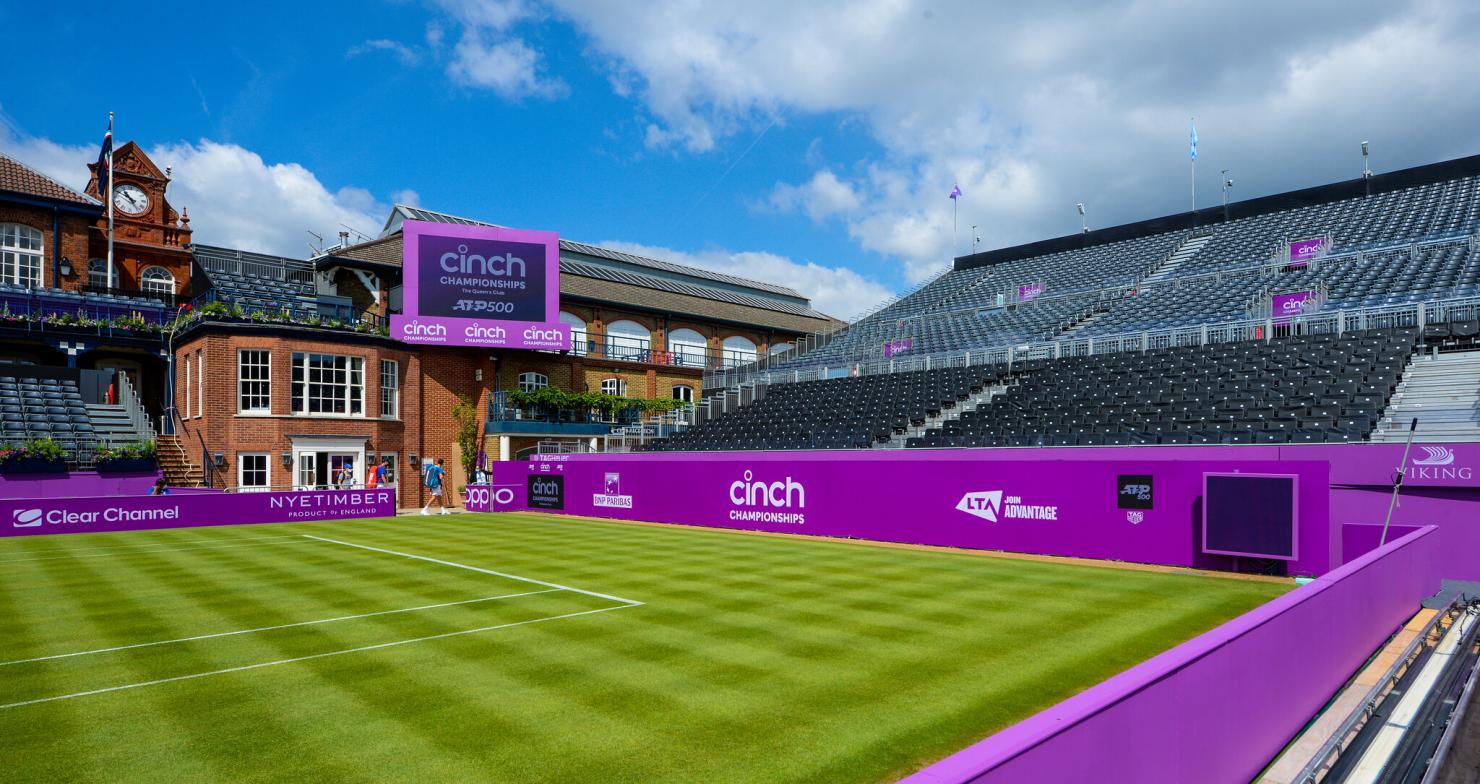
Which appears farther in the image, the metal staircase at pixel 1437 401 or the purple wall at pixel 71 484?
the purple wall at pixel 71 484

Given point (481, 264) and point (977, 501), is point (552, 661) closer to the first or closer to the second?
point (977, 501)

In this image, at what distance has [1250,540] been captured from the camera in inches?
548

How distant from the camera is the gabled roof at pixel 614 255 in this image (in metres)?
49.1

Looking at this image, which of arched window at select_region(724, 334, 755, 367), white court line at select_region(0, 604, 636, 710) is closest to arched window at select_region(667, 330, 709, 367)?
arched window at select_region(724, 334, 755, 367)

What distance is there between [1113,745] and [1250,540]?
1216 centimetres

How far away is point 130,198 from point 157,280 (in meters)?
4.80

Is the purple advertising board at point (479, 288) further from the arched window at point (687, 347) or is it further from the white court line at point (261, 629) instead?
the white court line at point (261, 629)

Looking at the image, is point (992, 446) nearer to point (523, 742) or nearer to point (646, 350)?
point (523, 742)

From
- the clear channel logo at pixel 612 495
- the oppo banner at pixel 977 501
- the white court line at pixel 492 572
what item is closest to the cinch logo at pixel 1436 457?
the oppo banner at pixel 977 501

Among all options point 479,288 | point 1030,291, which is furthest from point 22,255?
point 1030,291

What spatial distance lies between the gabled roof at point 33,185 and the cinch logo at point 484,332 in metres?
17.7

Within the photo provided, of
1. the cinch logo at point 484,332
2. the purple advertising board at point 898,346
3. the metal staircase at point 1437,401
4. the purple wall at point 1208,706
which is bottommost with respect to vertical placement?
the purple wall at point 1208,706

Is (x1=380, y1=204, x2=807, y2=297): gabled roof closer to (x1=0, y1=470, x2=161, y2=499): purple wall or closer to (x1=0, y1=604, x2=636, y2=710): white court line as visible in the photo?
(x1=0, y1=470, x2=161, y2=499): purple wall

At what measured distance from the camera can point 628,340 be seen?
4762cm
